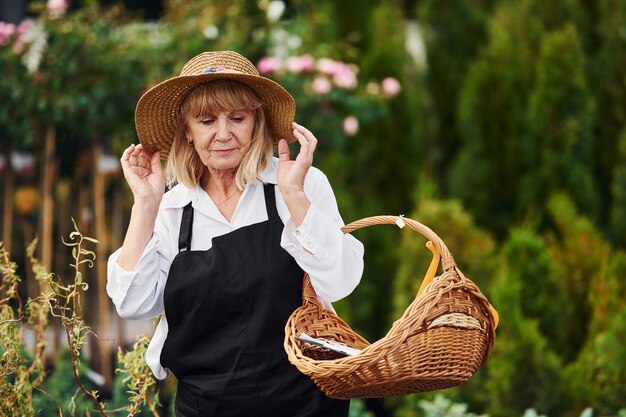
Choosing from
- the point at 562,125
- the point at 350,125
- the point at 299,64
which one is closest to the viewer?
the point at 299,64

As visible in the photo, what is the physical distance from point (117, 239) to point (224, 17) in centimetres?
141

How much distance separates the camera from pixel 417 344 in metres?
2.36

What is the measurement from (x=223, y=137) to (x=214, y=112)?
0.09m

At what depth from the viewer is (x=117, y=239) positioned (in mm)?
6031

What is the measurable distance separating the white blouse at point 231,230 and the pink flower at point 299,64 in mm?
2927

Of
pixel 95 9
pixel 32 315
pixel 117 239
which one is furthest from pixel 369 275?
pixel 32 315

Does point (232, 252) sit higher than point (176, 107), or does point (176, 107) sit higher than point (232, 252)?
point (176, 107)

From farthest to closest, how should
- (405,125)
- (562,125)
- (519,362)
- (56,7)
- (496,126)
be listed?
(405,125), (496,126), (562,125), (56,7), (519,362)

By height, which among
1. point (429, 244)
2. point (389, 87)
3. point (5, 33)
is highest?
point (429, 244)

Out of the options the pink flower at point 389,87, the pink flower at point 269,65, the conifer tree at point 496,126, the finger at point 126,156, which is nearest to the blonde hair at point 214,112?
the finger at point 126,156

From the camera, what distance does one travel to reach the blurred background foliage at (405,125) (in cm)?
494

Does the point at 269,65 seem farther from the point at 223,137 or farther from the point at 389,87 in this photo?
the point at 223,137

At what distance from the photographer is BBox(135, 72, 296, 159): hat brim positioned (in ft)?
8.54

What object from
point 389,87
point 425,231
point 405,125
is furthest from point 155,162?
point 405,125
